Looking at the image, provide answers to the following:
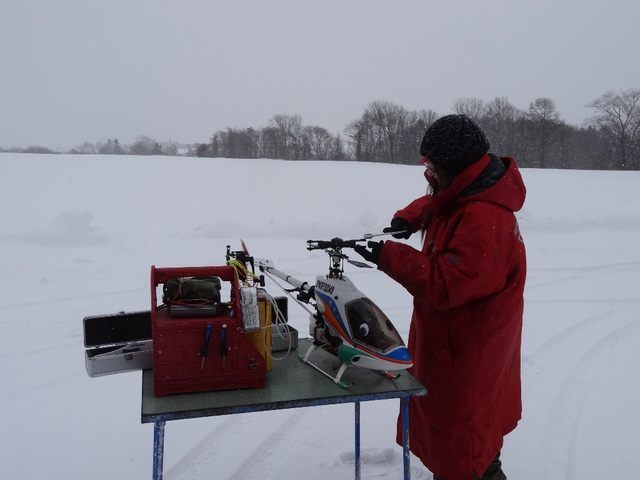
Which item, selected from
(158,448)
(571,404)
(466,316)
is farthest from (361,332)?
(571,404)

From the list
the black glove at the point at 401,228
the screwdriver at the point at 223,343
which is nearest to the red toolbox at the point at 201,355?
the screwdriver at the point at 223,343

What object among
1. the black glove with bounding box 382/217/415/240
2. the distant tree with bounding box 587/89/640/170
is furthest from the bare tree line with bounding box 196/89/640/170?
the black glove with bounding box 382/217/415/240

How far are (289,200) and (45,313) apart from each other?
9666mm

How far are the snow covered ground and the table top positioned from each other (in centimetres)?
117

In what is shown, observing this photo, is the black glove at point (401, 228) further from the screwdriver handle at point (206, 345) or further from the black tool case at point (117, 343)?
the black tool case at point (117, 343)

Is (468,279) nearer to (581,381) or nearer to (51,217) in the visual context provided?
(581,381)

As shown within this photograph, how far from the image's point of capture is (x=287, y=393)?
2172mm

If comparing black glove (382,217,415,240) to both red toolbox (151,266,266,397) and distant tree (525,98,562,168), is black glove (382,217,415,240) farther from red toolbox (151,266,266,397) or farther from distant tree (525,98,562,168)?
distant tree (525,98,562,168)

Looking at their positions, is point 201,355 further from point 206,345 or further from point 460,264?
point 460,264

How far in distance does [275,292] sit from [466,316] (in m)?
5.19

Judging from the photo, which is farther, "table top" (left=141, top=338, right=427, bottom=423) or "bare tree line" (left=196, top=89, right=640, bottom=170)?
"bare tree line" (left=196, top=89, right=640, bottom=170)

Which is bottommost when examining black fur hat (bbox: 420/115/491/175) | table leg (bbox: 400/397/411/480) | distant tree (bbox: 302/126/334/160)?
table leg (bbox: 400/397/411/480)

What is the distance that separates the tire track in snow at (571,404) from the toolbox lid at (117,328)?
2627 millimetres

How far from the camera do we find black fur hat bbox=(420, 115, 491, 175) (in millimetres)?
2137
